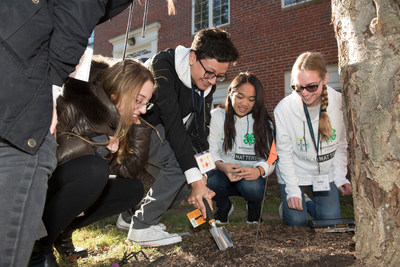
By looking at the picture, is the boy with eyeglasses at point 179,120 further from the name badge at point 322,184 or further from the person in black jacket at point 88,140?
the name badge at point 322,184

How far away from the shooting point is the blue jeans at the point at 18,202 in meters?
1.05

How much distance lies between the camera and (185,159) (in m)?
2.37

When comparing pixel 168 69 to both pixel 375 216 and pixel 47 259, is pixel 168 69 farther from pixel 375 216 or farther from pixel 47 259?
pixel 375 216

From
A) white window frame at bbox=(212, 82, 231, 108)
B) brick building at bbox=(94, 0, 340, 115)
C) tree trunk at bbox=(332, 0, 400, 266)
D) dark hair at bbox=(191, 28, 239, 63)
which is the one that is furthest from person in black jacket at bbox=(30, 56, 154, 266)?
white window frame at bbox=(212, 82, 231, 108)

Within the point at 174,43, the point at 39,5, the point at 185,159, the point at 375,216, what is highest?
the point at 174,43

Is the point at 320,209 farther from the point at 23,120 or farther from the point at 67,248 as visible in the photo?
the point at 23,120

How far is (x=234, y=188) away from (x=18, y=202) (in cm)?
270

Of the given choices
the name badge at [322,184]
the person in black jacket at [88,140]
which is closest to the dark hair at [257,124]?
the name badge at [322,184]

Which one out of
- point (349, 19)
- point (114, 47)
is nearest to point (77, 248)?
point (349, 19)

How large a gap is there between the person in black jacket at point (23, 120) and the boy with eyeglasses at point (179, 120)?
128cm

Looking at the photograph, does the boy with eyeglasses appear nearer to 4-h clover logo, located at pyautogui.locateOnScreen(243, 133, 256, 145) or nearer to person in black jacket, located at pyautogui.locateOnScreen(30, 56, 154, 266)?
person in black jacket, located at pyautogui.locateOnScreen(30, 56, 154, 266)

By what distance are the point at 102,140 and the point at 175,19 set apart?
27.0 feet

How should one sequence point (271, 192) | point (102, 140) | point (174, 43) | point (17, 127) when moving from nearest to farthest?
point (17, 127) → point (102, 140) → point (271, 192) → point (174, 43)

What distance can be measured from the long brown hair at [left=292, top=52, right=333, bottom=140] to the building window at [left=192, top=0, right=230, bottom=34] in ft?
20.1
